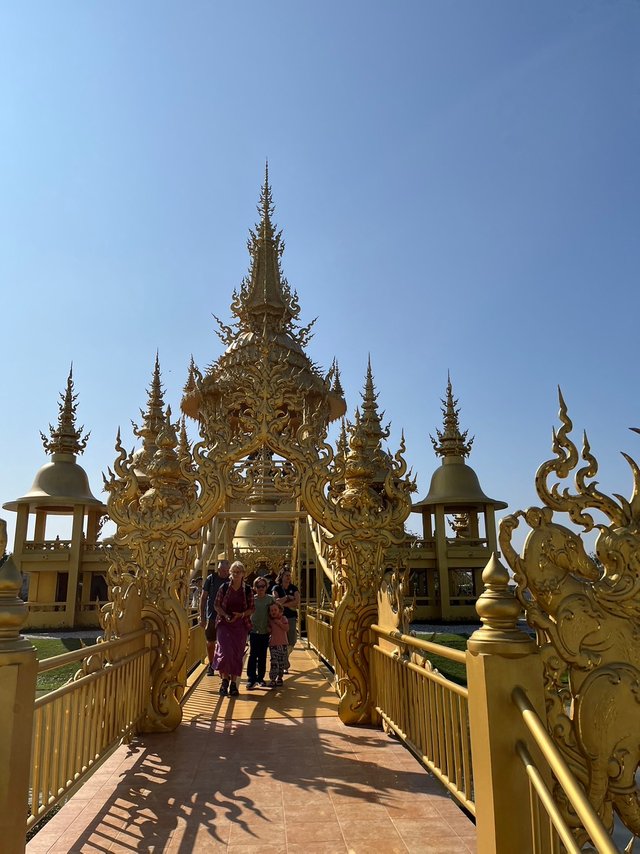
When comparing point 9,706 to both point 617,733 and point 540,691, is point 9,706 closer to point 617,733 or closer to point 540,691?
point 540,691

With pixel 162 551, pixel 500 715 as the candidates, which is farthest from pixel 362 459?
pixel 500 715

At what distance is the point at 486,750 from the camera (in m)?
2.74

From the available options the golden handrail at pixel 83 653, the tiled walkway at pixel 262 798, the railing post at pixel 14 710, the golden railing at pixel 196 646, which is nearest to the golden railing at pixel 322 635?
the golden railing at pixel 196 646

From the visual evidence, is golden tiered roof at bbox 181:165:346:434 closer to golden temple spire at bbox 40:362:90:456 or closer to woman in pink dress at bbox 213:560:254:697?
golden temple spire at bbox 40:362:90:456

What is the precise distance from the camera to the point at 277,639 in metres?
8.93

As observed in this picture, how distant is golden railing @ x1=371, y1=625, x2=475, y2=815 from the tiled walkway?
0.29 m

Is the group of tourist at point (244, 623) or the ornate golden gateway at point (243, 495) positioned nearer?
the ornate golden gateway at point (243, 495)

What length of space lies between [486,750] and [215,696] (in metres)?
6.35

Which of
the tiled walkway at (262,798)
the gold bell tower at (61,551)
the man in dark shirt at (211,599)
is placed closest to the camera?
the tiled walkway at (262,798)

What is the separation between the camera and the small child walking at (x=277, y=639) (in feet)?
28.9

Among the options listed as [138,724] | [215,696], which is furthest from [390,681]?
[215,696]

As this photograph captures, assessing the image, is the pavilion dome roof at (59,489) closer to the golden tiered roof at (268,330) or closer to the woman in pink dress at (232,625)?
the golden tiered roof at (268,330)

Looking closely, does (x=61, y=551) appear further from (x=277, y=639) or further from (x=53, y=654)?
(x=277, y=639)

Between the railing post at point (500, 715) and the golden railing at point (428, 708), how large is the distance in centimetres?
36
